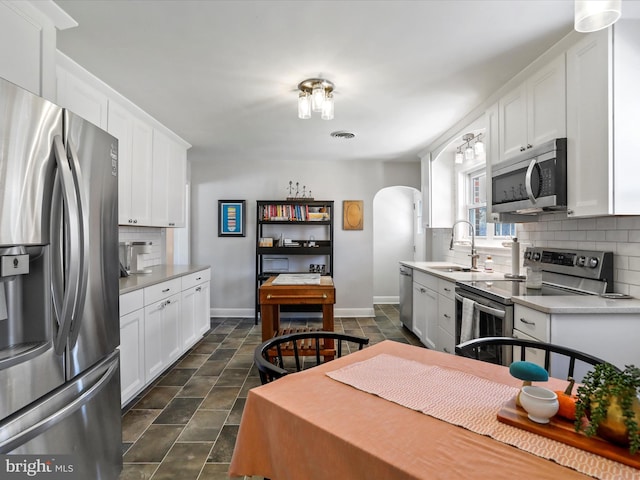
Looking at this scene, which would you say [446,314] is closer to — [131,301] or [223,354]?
[223,354]

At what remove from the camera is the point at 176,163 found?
4094mm

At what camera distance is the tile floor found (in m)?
1.87

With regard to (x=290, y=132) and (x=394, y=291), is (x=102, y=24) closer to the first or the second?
(x=290, y=132)

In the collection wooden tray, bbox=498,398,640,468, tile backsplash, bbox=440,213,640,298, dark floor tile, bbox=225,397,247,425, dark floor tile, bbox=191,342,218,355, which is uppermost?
tile backsplash, bbox=440,213,640,298

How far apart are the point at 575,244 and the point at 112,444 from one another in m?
3.13

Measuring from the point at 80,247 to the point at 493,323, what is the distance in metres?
2.37

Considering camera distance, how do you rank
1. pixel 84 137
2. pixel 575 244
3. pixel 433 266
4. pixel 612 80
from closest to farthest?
pixel 84 137, pixel 612 80, pixel 575 244, pixel 433 266

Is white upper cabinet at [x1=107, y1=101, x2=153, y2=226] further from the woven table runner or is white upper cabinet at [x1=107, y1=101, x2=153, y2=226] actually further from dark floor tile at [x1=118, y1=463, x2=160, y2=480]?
the woven table runner

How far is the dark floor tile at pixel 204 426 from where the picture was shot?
2.12m

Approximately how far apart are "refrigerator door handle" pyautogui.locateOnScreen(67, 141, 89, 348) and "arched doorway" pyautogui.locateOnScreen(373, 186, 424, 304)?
5393 mm

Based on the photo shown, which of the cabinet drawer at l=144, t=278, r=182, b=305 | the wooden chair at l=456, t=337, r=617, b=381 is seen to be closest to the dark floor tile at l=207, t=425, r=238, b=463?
the cabinet drawer at l=144, t=278, r=182, b=305

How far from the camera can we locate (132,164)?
3.11 m

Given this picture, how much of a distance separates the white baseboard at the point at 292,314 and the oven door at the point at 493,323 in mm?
2801

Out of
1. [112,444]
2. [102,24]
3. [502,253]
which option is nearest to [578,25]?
[102,24]
